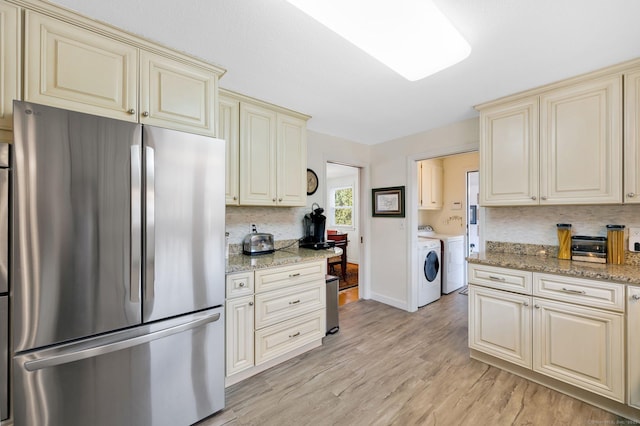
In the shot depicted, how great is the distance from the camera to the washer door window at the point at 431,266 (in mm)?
3754

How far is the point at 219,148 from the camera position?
1726 mm

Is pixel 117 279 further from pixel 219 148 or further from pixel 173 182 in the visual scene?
pixel 219 148

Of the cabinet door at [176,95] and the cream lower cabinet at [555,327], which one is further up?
the cabinet door at [176,95]

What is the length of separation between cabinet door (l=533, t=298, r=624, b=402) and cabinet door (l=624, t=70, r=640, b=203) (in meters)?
0.90

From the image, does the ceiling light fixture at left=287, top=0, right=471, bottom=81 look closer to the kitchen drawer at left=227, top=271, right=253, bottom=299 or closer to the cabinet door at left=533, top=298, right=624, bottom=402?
the kitchen drawer at left=227, top=271, right=253, bottom=299

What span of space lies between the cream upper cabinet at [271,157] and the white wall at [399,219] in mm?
1551

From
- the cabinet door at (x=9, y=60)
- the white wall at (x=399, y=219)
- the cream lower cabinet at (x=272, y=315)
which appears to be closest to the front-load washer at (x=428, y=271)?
the white wall at (x=399, y=219)

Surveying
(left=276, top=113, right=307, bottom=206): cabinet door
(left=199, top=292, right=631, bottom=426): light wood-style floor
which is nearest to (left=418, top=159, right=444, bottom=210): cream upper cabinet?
(left=199, top=292, right=631, bottom=426): light wood-style floor

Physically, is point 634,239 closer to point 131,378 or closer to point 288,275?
point 288,275

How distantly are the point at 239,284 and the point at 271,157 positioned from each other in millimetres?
1271

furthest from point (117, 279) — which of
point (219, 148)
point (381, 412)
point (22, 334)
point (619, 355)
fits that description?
point (619, 355)

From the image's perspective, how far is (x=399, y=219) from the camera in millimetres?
3670

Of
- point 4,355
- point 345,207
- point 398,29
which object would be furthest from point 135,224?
point 345,207

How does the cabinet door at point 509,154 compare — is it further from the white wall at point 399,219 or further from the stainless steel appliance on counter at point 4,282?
the stainless steel appliance on counter at point 4,282
